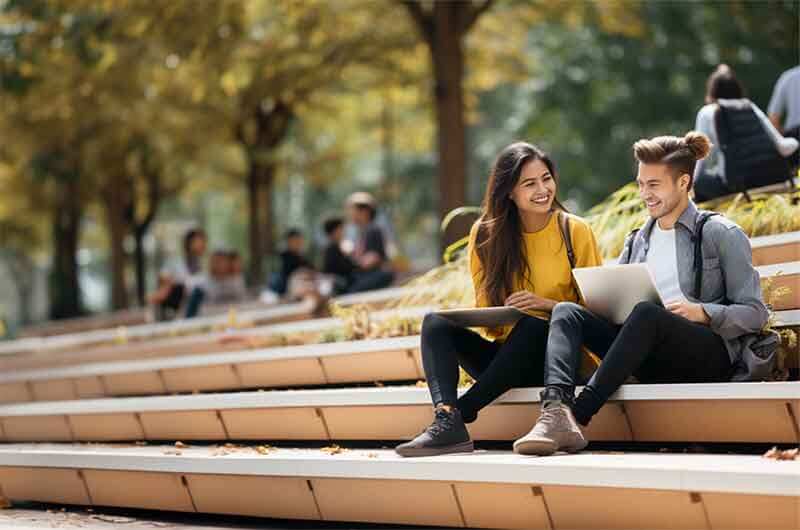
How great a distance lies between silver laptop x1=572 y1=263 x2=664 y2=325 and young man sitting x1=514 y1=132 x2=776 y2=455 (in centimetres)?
8

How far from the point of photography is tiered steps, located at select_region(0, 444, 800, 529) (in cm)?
485

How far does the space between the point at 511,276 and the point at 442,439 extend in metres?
0.95

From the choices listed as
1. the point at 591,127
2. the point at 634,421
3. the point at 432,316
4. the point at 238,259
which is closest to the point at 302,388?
the point at 432,316

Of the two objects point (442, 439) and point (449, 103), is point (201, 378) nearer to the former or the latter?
point (442, 439)

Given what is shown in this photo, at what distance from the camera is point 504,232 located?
6512 millimetres

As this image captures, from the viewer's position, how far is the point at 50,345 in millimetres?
17203

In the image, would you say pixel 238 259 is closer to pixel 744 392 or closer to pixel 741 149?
pixel 741 149

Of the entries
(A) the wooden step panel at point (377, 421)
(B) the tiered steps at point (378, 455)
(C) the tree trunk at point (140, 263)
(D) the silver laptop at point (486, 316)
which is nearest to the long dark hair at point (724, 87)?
(B) the tiered steps at point (378, 455)

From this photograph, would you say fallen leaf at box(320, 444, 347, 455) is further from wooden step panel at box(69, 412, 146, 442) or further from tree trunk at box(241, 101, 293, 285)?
tree trunk at box(241, 101, 293, 285)

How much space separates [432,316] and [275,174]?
885 inches

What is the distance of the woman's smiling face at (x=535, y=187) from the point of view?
642 centimetres

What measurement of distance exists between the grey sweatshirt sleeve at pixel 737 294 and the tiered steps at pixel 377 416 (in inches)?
10.9

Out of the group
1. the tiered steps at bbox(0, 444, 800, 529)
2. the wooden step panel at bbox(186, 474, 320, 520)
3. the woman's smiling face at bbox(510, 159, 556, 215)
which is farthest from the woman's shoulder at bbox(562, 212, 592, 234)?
the wooden step panel at bbox(186, 474, 320, 520)

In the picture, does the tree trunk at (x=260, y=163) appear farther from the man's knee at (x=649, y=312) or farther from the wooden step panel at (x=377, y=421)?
the man's knee at (x=649, y=312)
